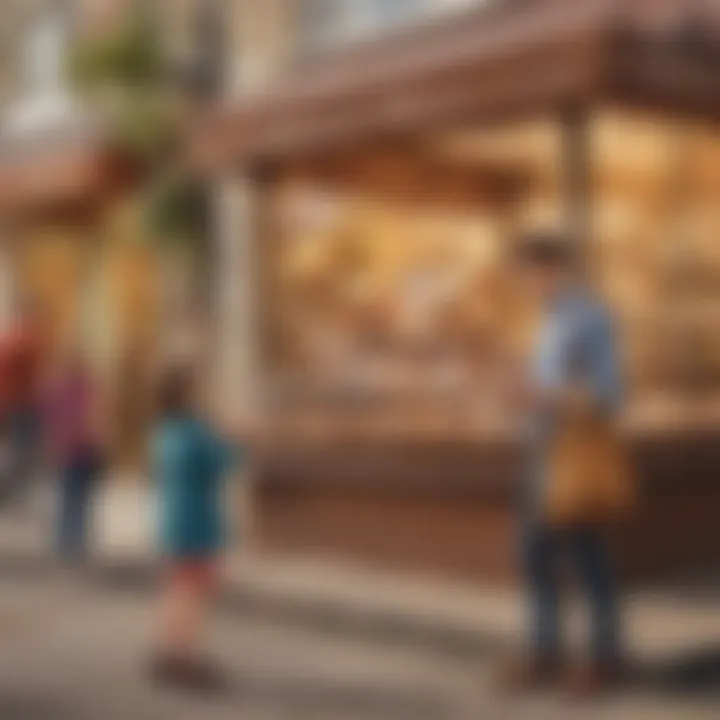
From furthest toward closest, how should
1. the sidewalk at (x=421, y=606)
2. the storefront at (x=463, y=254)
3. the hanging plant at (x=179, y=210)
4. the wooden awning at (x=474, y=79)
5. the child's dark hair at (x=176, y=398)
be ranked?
the hanging plant at (x=179, y=210) → the storefront at (x=463, y=254) → the wooden awning at (x=474, y=79) → the sidewalk at (x=421, y=606) → the child's dark hair at (x=176, y=398)

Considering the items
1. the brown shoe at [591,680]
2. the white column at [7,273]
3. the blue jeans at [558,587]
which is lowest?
the brown shoe at [591,680]

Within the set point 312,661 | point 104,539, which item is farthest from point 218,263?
point 312,661

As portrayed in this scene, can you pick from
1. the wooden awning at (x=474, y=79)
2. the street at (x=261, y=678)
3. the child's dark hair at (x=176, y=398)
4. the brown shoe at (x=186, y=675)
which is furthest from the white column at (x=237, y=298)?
the brown shoe at (x=186, y=675)

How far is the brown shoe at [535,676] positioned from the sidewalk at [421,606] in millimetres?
482

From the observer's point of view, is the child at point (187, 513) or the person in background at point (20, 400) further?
the person in background at point (20, 400)

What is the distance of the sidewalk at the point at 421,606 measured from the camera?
8.87 m

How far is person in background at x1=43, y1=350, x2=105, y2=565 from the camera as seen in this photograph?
12453 mm

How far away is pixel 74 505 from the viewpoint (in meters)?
12.6

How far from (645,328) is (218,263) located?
5.20 m

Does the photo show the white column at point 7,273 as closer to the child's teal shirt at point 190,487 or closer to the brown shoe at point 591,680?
the child's teal shirt at point 190,487

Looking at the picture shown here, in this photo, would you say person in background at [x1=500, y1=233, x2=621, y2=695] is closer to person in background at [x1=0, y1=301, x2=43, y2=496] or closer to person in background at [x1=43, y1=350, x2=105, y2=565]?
person in background at [x1=0, y1=301, x2=43, y2=496]

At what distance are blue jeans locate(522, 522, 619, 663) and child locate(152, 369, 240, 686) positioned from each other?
1.40 metres

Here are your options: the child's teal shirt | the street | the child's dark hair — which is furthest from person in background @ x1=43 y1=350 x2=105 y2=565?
the child's teal shirt

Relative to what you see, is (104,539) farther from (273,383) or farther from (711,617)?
(711,617)
